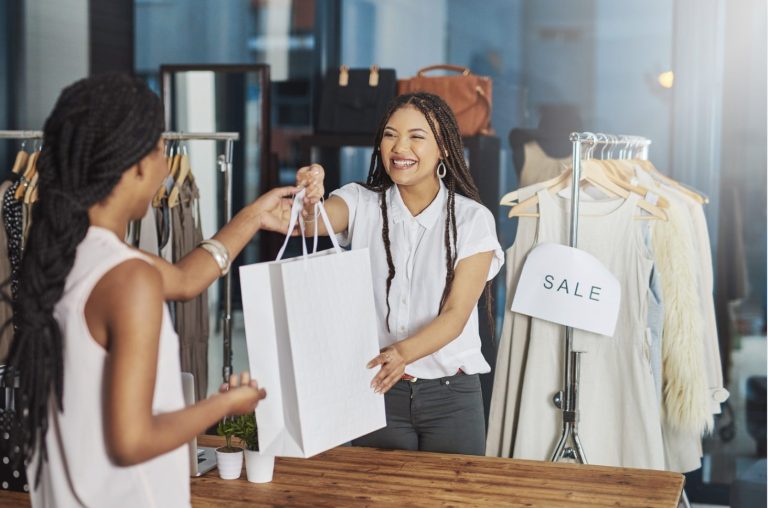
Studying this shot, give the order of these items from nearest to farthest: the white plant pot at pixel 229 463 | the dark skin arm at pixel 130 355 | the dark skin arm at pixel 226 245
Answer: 1. the dark skin arm at pixel 130 355
2. the dark skin arm at pixel 226 245
3. the white plant pot at pixel 229 463

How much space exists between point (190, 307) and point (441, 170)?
1603 millimetres

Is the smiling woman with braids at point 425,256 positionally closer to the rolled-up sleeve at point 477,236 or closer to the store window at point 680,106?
the rolled-up sleeve at point 477,236

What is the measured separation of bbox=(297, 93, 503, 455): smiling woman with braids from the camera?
7.85 ft

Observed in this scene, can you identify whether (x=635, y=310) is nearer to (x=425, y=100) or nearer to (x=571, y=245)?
(x=571, y=245)

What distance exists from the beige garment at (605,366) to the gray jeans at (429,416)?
0.73 meters

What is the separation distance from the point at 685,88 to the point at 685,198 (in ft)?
3.29

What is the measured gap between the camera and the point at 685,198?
3.31 meters

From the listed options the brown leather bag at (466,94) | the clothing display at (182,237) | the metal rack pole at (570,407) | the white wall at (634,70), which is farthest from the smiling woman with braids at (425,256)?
the white wall at (634,70)

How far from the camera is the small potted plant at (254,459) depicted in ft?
6.54

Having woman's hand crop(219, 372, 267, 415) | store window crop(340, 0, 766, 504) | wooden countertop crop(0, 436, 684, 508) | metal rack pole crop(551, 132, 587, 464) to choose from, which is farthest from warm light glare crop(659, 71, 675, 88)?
woman's hand crop(219, 372, 267, 415)

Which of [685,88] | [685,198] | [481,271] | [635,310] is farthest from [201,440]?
[685,88]

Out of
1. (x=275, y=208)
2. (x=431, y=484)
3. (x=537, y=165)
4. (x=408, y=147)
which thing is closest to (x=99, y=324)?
(x=275, y=208)

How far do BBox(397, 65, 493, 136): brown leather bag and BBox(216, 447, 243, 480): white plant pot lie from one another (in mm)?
2161

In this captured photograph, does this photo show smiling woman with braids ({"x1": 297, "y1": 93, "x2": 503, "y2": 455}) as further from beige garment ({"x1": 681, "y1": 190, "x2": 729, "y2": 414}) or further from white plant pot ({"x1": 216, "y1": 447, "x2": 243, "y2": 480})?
beige garment ({"x1": 681, "y1": 190, "x2": 729, "y2": 414})
